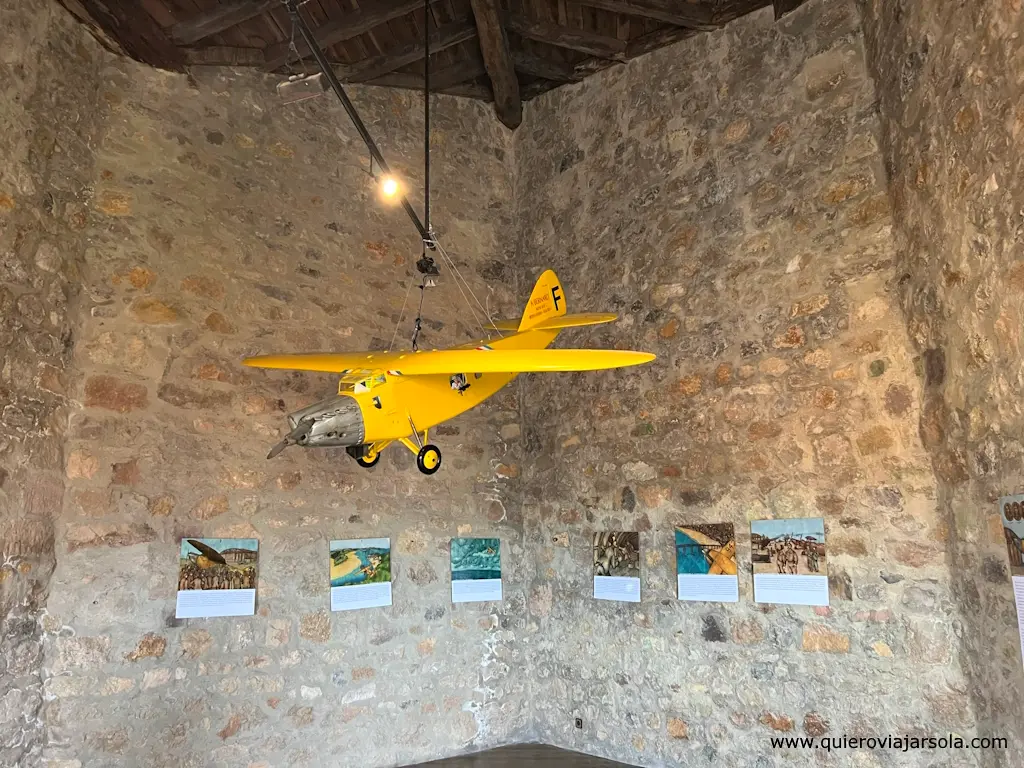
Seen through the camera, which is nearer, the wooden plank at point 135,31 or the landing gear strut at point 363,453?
the landing gear strut at point 363,453

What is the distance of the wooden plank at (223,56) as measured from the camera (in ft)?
12.8

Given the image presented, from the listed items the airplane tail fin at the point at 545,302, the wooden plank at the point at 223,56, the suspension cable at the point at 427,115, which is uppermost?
the wooden plank at the point at 223,56

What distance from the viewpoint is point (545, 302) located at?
10.1 feet

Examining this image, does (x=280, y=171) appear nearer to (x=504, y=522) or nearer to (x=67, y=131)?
(x=67, y=131)

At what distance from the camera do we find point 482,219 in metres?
4.86

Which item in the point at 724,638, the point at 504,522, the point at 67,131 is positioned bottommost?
the point at 724,638

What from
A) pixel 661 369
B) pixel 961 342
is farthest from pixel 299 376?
pixel 961 342

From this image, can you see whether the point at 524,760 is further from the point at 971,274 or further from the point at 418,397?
the point at 971,274

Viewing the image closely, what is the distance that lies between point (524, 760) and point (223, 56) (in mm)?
4621

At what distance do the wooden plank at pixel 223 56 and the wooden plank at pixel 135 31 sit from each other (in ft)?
0.29

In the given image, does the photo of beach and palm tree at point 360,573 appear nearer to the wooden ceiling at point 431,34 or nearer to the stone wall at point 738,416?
the stone wall at point 738,416

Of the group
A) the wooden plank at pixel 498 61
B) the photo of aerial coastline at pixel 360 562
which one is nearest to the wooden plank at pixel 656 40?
the wooden plank at pixel 498 61

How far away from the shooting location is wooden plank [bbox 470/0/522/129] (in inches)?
159

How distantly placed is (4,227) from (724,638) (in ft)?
13.0
